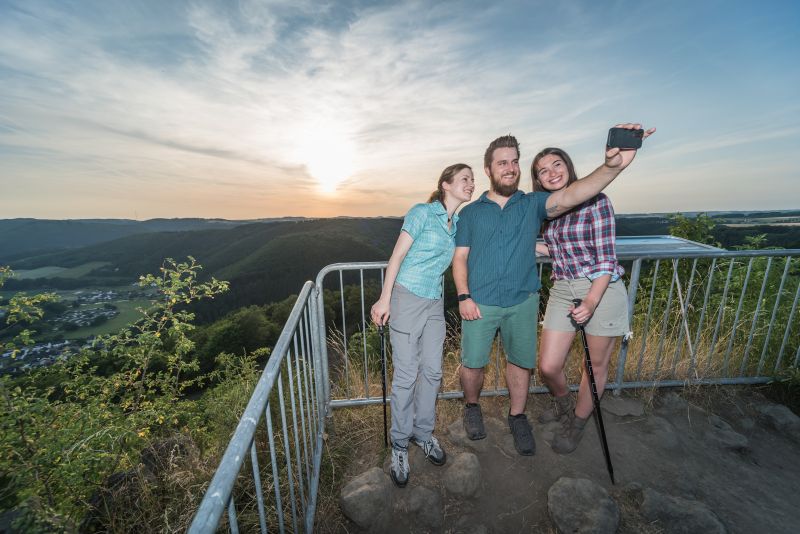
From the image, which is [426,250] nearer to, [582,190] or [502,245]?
[502,245]

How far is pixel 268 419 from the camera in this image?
1.34 metres

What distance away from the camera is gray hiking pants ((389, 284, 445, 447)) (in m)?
2.42

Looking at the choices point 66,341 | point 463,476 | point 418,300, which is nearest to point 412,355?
point 418,300

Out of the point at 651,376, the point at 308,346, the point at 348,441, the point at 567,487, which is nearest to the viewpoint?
the point at 567,487

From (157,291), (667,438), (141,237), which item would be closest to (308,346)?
(667,438)

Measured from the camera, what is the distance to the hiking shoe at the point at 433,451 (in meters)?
2.68

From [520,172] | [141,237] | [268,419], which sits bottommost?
[141,237]

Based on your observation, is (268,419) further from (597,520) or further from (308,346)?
(597,520)

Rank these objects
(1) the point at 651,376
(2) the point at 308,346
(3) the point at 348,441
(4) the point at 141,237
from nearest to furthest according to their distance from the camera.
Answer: (2) the point at 308,346 → (3) the point at 348,441 → (1) the point at 651,376 → (4) the point at 141,237

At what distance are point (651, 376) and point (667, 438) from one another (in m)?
0.84

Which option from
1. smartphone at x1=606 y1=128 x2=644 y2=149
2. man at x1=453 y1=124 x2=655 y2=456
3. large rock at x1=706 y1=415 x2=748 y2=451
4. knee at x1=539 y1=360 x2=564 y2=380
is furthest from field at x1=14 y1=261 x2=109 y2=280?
large rock at x1=706 y1=415 x2=748 y2=451

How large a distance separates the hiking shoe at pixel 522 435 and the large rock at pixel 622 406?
1.15m

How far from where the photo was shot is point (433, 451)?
2.71 meters

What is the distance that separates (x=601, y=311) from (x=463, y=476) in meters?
1.68
